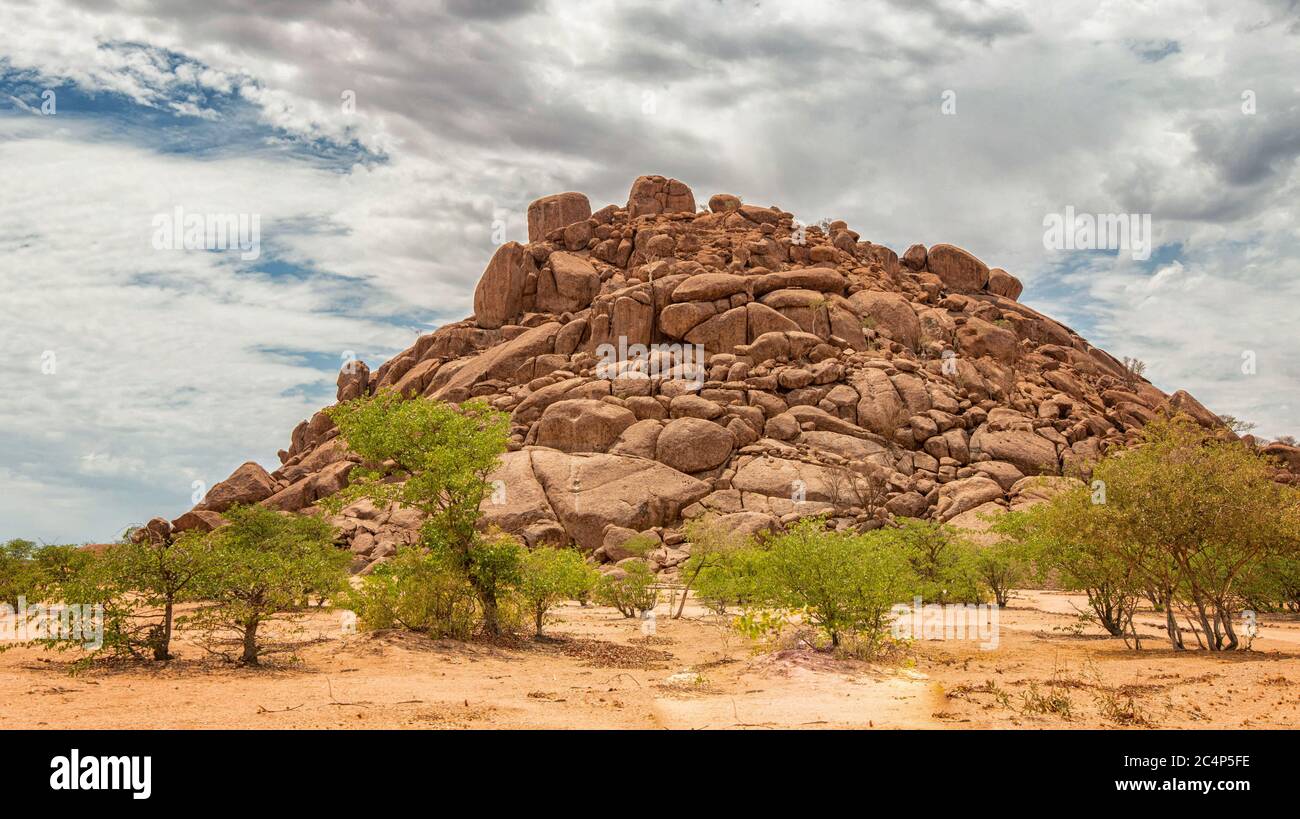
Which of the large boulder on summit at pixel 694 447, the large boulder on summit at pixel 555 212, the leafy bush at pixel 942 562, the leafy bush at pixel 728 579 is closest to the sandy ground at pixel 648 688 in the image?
the leafy bush at pixel 728 579

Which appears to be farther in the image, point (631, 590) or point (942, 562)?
point (942, 562)

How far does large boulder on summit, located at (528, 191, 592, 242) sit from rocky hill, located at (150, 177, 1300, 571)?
20 cm

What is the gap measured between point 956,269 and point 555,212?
35484mm

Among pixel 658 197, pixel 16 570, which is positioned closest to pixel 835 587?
pixel 16 570

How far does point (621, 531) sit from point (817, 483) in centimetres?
1115

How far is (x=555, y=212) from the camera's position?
244 feet

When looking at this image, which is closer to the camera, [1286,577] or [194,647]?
[194,647]

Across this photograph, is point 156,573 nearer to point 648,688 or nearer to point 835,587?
point 648,688

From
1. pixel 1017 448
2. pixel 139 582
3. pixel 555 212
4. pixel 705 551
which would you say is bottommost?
pixel 705 551

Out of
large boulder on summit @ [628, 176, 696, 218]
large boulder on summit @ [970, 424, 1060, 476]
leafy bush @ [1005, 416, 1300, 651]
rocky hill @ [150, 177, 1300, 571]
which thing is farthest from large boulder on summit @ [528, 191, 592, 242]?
leafy bush @ [1005, 416, 1300, 651]

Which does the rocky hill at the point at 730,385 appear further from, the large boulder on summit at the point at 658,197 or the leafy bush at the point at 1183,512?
the leafy bush at the point at 1183,512
